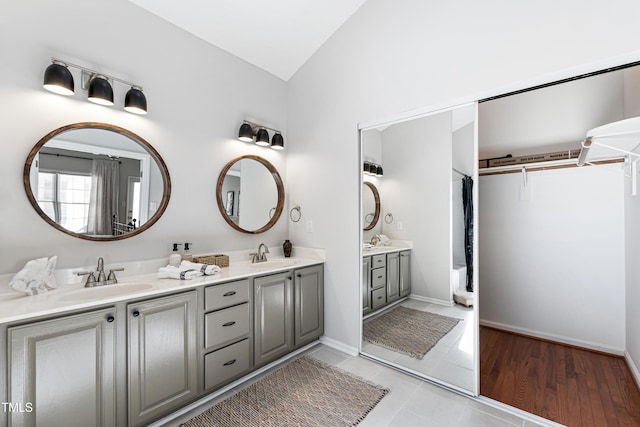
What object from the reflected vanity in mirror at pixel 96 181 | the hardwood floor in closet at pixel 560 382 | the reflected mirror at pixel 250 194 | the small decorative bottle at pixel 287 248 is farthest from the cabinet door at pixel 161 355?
the hardwood floor in closet at pixel 560 382

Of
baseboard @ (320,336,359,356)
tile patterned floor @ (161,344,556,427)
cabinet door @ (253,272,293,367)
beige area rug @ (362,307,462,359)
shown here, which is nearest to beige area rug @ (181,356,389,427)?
tile patterned floor @ (161,344,556,427)

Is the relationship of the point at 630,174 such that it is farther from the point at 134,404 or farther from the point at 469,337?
the point at 134,404

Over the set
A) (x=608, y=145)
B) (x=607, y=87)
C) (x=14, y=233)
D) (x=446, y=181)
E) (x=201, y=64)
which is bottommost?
(x=14, y=233)

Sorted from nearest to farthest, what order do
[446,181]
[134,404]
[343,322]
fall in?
[134,404]
[446,181]
[343,322]

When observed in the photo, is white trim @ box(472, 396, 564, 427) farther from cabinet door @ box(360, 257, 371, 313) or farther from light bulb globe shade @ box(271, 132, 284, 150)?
light bulb globe shade @ box(271, 132, 284, 150)

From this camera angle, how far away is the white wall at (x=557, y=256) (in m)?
2.21

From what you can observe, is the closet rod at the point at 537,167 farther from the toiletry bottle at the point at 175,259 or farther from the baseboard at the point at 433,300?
the toiletry bottle at the point at 175,259

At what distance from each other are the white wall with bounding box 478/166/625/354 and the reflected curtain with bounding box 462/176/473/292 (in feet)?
2.45

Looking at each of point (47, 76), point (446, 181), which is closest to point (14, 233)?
point (47, 76)

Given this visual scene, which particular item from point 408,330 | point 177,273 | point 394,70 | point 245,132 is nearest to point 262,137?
point 245,132

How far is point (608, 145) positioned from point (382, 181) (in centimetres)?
152

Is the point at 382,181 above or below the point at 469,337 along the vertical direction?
above

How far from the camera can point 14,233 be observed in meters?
1.76

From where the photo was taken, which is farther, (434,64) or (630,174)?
(434,64)
